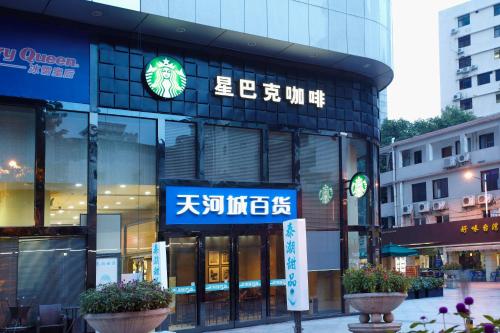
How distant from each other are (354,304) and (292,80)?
6942 millimetres

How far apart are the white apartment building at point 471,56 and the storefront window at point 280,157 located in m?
Answer: 40.1

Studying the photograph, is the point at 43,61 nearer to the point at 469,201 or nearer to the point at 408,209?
the point at 469,201

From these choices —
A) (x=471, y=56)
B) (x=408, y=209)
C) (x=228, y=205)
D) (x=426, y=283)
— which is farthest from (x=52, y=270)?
(x=471, y=56)

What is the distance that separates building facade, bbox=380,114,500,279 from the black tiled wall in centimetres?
2021

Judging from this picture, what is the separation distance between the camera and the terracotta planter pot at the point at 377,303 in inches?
423

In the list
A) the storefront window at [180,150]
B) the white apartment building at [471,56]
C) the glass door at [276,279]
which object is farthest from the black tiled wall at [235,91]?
the white apartment building at [471,56]

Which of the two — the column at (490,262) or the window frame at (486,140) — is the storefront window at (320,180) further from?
the column at (490,262)

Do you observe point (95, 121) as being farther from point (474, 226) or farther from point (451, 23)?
point (451, 23)

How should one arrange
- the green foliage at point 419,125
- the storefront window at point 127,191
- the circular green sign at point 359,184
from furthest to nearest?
the green foliage at point 419,125, the circular green sign at point 359,184, the storefront window at point 127,191

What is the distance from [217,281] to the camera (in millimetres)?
14867

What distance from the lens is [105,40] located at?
45.6 feet

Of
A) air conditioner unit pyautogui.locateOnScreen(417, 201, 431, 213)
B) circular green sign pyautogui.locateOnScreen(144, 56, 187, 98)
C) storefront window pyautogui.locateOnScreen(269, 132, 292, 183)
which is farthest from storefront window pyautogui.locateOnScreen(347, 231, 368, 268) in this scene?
air conditioner unit pyautogui.locateOnScreen(417, 201, 431, 213)

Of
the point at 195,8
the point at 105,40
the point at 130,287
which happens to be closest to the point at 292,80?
the point at 195,8

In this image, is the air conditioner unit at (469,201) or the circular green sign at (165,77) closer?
the circular green sign at (165,77)
